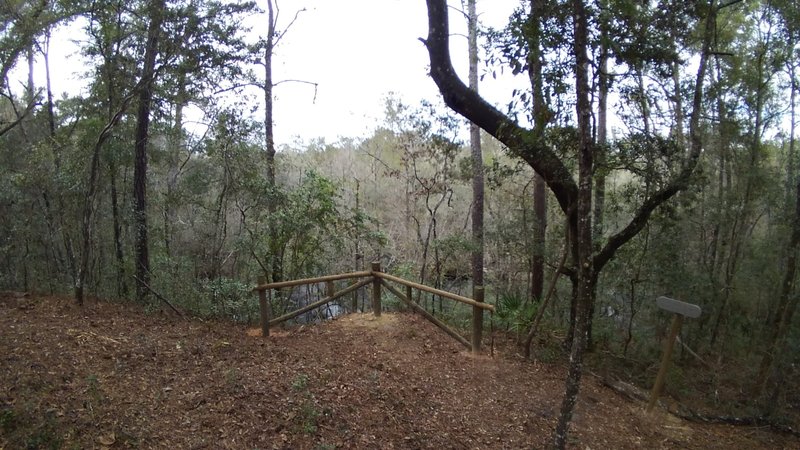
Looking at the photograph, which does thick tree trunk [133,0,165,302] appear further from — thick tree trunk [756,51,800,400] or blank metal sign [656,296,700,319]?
thick tree trunk [756,51,800,400]

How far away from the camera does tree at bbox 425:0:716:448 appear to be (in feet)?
12.8

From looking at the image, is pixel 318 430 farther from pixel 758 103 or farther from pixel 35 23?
pixel 758 103

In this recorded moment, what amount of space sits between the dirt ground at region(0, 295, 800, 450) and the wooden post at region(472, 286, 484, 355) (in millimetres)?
170

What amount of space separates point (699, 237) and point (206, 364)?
37.9 ft

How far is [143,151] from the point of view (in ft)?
31.8

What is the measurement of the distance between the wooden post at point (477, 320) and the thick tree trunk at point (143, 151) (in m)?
5.24

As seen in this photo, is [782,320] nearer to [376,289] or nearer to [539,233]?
[539,233]

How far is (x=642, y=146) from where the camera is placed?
573 cm

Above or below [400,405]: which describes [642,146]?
above

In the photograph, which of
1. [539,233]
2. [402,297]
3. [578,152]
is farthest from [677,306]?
[539,233]

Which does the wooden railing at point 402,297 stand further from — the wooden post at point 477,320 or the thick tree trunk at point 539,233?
the thick tree trunk at point 539,233

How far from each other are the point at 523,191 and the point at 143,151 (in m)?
8.18

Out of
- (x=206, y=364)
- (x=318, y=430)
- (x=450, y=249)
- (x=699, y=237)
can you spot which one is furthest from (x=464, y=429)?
(x=699, y=237)

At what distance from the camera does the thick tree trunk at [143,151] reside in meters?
7.34
